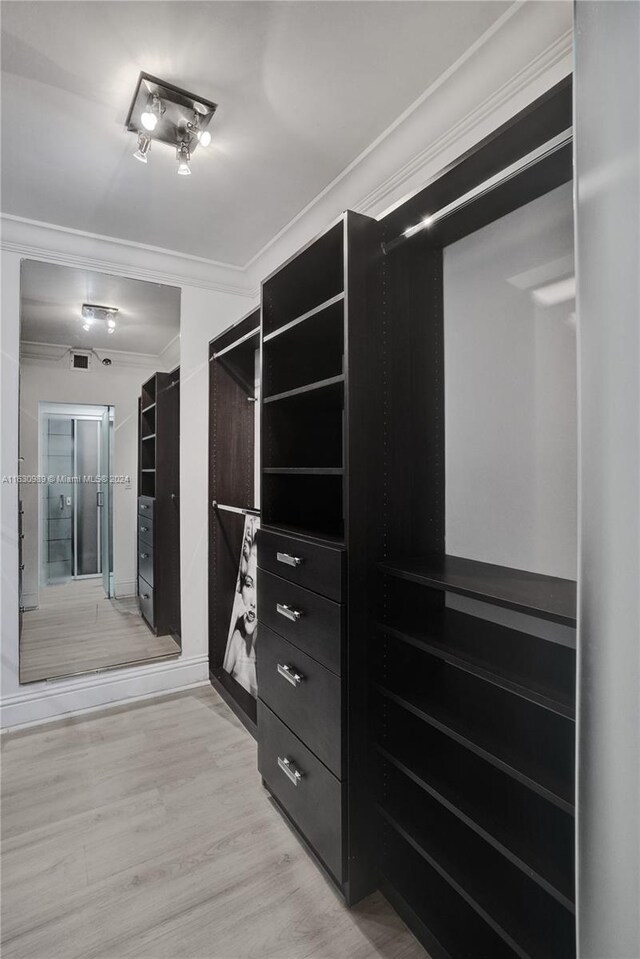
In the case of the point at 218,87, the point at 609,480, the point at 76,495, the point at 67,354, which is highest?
the point at 218,87

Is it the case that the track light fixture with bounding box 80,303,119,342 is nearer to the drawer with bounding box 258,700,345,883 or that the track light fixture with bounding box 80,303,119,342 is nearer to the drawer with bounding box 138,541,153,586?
the drawer with bounding box 138,541,153,586

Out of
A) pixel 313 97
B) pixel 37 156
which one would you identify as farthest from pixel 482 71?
pixel 37 156

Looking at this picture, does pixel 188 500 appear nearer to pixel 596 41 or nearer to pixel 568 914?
pixel 568 914

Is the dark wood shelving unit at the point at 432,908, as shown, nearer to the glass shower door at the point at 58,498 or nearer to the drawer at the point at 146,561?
the drawer at the point at 146,561

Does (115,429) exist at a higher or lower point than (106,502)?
higher

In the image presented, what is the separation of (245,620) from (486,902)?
177 cm

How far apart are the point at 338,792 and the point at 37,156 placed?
2.66 m

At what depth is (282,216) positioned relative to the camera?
2457 mm

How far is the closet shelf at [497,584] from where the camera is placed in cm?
101

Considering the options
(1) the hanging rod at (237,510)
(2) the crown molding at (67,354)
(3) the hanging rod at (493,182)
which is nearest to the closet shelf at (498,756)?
(1) the hanging rod at (237,510)

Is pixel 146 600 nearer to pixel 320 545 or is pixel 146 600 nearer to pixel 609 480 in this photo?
pixel 320 545

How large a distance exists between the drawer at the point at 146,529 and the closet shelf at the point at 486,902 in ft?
6.78

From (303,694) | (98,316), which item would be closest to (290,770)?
(303,694)

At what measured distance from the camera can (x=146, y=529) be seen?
2.89m
